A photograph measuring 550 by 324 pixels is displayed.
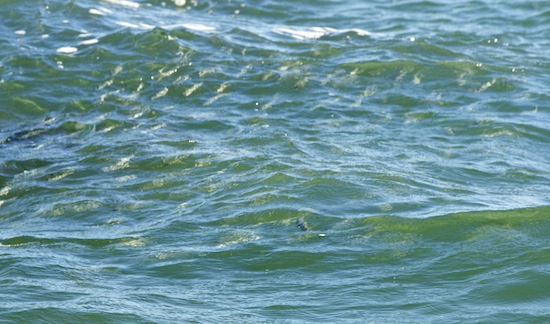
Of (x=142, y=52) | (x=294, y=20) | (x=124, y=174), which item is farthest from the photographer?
(x=294, y=20)

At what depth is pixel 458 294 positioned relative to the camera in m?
5.73

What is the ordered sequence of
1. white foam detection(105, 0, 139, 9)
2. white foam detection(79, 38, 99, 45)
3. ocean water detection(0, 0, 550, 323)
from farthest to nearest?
1. white foam detection(105, 0, 139, 9)
2. white foam detection(79, 38, 99, 45)
3. ocean water detection(0, 0, 550, 323)

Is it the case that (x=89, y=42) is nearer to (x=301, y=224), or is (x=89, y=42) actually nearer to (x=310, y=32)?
(x=310, y=32)

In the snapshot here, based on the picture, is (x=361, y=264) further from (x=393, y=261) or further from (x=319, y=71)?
(x=319, y=71)

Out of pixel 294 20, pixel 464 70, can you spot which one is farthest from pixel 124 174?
pixel 294 20

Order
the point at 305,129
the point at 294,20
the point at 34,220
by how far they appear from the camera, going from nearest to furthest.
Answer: the point at 34,220 → the point at 305,129 → the point at 294,20

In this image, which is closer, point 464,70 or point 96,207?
point 96,207

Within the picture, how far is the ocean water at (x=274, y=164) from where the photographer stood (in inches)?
230

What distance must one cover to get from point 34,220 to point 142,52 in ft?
17.3

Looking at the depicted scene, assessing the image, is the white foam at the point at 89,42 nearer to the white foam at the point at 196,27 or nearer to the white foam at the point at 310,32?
the white foam at the point at 196,27

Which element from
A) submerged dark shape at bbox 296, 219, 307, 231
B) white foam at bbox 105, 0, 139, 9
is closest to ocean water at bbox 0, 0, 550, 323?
submerged dark shape at bbox 296, 219, 307, 231

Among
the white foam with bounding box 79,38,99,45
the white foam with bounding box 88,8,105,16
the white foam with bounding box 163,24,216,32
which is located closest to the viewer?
the white foam with bounding box 79,38,99,45

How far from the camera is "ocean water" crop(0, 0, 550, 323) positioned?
5844mm

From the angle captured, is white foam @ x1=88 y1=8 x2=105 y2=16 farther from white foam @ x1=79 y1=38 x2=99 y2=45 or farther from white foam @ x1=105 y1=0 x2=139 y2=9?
white foam @ x1=79 y1=38 x2=99 y2=45
